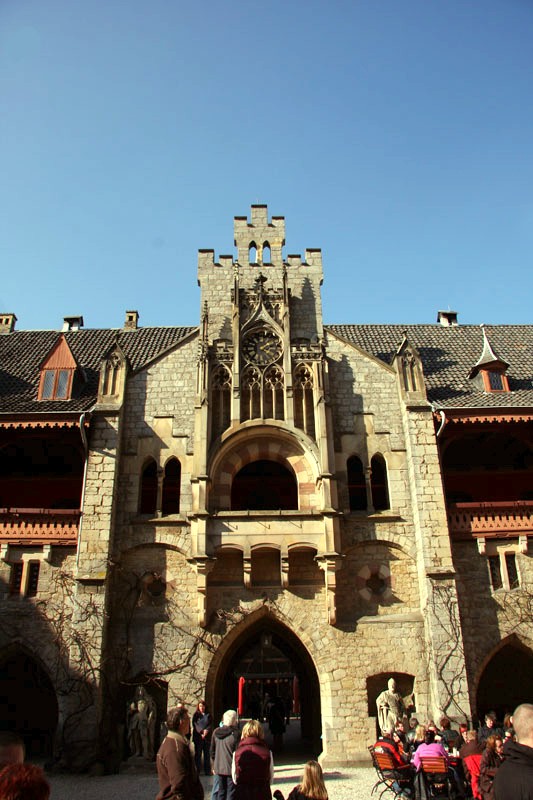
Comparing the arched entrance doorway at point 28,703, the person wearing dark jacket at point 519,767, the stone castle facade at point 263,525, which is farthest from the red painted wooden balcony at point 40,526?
the person wearing dark jacket at point 519,767

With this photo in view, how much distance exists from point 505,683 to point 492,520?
5154mm

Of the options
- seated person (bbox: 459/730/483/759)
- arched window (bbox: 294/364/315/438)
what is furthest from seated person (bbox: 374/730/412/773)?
arched window (bbox: 294/364/315/438)

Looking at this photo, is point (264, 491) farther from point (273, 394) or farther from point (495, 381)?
point (495, 381)

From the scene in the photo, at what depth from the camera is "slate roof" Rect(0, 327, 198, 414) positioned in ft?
67.0

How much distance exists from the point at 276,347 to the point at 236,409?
276cm

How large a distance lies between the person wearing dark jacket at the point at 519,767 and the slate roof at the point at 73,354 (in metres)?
16.6

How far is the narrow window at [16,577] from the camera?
17602 mm

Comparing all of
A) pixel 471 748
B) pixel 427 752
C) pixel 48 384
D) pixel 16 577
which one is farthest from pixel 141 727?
pixel 48 384

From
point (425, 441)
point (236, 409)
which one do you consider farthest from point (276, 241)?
point (425, 441)

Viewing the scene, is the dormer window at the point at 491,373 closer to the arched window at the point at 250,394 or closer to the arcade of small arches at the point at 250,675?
the arched window at the point at 250,394

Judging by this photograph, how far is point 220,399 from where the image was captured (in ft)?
65.4

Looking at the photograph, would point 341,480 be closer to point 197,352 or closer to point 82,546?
point 197,352

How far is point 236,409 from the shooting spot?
1948cm

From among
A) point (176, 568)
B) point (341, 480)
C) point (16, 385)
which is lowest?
point (176, 568)
